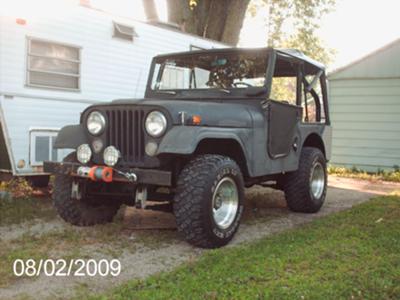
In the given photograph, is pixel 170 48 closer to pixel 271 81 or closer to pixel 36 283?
pixel 271 81

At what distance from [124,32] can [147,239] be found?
386 cm

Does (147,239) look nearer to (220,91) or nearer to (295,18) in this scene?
(220,91)

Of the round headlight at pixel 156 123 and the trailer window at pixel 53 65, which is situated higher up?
the trailer window at pixel 53 65

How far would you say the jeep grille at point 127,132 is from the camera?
14.8 feet

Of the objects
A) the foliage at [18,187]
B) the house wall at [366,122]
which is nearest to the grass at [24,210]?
the foliage at [18,187]

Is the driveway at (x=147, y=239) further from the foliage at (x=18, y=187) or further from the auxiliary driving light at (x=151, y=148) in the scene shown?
the foliage at (x=18, y=187)

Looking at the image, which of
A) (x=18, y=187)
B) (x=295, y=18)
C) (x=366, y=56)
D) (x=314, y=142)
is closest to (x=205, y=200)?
(x=314, y=142)

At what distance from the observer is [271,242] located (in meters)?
4.52

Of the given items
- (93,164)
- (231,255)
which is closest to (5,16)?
(93,164)

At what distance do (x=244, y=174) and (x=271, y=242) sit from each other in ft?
2.68

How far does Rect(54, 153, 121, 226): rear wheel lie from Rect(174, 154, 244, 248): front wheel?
1.16m

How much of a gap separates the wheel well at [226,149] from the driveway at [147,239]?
2.42 feet

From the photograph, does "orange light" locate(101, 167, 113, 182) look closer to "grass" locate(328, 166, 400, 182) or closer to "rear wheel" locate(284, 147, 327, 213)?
"rear wheel" locate(284, 147, 327, 213)

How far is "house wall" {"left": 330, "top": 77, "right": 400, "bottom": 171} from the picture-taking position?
11.7 m
